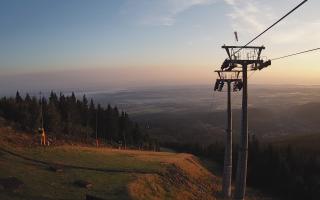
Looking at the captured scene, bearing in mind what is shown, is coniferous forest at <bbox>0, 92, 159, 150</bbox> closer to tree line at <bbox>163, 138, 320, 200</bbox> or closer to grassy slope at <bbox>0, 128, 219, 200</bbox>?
grassy slope at <bbox>0, 128, 219, 200</bbox>

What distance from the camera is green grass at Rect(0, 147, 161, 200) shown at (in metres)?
29.5

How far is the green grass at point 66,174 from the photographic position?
96.9 feet

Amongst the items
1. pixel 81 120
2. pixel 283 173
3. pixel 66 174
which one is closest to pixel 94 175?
pixel 66 174

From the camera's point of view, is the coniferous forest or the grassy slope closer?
the grassy slope

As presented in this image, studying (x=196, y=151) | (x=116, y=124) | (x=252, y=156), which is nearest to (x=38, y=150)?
(x=252, y=156)

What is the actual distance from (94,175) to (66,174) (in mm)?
2523

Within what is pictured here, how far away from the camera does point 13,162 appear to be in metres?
36.9

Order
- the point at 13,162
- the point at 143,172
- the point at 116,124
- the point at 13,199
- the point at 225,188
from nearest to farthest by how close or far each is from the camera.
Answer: the point at 13,199 < the point at 13,162 < the point at 143,172 < the point at 225,188 < the point at 116,124

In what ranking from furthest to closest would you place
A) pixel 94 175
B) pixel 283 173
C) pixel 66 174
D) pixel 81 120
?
pixel 81 120 < pixel 283 173 < pixel 94 175 < pixel 66 174

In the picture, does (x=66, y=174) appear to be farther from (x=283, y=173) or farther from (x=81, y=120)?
(x=81, y=120)

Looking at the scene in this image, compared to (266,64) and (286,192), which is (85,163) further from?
(286,192)

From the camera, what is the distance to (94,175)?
120 ft

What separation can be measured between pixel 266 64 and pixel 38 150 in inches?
1095

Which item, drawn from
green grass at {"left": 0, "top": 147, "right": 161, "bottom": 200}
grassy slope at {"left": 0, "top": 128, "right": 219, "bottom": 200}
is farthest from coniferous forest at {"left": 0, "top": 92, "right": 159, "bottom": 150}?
green grass at {"left": 0, "top": 147, "right": 161, "bottom": 200}
